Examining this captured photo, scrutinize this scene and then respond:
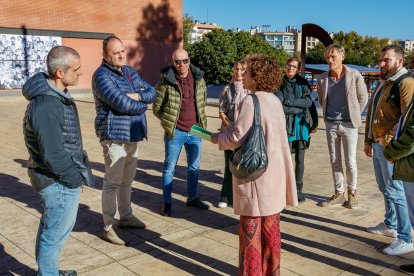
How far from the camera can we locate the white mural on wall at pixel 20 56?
21.7m

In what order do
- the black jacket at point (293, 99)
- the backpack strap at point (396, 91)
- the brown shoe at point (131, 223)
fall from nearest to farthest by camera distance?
the backpack strap at point (396, 91)
the brown shoe at point (131, 223)
the black jacket at point (293, 99)

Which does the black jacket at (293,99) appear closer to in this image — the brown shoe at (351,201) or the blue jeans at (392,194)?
the brown shoe at (351,201)

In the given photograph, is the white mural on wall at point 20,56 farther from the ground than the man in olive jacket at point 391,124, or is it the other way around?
the white mural on wall at point 20,56

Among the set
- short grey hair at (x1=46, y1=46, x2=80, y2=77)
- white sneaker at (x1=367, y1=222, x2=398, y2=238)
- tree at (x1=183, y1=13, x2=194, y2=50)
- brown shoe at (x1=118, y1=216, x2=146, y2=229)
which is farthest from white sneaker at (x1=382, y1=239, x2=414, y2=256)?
tree at (x1=183, y1=13, x2=194, y2=50)

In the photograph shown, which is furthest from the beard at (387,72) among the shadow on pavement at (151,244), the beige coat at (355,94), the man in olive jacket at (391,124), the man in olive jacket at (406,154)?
the shadow on pavement at (151,244)

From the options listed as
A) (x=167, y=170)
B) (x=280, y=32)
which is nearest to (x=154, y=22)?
(x=167, y=170)

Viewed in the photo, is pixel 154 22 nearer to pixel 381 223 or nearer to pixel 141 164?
pixel 141 164

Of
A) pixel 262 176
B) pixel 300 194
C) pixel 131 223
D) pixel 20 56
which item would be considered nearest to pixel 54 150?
pixel 262 176

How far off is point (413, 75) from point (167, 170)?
9.11 ft

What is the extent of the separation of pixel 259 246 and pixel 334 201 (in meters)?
2.66

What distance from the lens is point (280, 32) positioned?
622ft

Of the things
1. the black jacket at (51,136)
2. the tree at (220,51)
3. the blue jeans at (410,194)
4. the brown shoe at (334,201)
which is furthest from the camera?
the tree at (220,51)

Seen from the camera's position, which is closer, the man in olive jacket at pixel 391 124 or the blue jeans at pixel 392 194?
the man in olive jacket at pixel 391 124

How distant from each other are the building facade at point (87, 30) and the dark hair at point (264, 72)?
2155 centimetres
